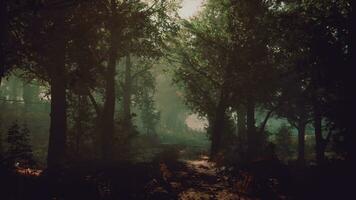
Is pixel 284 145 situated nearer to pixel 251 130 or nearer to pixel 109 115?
pixel 251 130

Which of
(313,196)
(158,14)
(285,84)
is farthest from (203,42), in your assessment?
(313,196)

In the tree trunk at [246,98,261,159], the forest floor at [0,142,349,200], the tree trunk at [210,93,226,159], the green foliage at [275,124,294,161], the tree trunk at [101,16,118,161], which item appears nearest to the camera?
the forest floor at [0,142,349,200]

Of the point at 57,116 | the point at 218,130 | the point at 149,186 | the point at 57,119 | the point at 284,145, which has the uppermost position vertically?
the point at 57,116

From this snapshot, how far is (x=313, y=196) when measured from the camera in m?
9.02

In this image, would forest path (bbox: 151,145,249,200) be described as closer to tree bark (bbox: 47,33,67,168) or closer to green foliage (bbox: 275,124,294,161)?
tree bark (bbox: 47,33,67,168)

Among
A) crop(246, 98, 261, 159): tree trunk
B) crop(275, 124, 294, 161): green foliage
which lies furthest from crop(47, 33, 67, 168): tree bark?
crop(275, 124, 294, 161): green foliage

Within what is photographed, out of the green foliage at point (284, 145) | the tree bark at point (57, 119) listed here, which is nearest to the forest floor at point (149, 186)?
the tree bark at point (57, 119)

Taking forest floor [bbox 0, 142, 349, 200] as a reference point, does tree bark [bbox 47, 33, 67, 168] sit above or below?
above

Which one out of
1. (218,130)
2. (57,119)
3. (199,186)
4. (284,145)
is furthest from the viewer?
(284,145)

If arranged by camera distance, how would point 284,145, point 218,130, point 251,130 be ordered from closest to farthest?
point 218,130 → point 251,130 → point 284,145

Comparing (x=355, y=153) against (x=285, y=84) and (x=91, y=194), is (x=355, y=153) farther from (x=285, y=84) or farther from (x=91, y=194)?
(x=285, y=84)

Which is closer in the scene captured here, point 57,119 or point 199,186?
point 199,186

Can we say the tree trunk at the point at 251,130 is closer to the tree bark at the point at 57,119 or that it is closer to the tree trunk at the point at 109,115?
the tree trunk at the point at 109,115

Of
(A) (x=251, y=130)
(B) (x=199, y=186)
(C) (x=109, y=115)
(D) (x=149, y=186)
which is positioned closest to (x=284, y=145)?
(A) (x=251, y=130)
